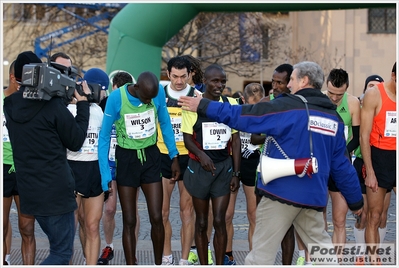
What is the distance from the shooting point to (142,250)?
8.48 meters

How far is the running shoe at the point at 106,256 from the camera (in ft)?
25.9

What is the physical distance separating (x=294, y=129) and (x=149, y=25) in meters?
9.27

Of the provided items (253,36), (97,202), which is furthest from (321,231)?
(253,36)

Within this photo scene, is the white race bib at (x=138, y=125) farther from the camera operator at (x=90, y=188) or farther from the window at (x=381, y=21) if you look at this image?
the window at (x=381, y=21)

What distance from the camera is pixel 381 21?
108ft

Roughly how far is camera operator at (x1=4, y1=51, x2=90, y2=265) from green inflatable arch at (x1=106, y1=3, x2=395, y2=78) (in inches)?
346

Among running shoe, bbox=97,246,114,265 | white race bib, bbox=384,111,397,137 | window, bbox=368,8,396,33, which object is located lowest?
running shoe, bbox=97,246,114,265

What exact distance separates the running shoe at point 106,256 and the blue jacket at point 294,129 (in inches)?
110

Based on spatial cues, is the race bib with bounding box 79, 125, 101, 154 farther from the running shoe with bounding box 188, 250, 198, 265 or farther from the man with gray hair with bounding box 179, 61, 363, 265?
the running shoe with bounding box 188, 250, 198, 265

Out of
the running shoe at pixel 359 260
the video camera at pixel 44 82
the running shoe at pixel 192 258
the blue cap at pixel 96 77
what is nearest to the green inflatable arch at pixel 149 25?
the blue cap at pixel 96 77

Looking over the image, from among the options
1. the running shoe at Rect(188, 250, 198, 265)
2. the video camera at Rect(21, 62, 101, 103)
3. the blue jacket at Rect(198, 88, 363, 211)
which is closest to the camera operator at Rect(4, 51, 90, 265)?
the video camera at Rect(21, 62, 101, 103)

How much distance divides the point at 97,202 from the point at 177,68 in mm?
1669

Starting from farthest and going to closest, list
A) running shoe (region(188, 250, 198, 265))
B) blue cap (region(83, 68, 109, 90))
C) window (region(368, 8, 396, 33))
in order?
window (region(368, 8, 396, 33)), running shoe (region(188, 250, 198, 265)), blue cap (region(83, 68, 109, 90))

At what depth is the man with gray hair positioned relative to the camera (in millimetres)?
5527
